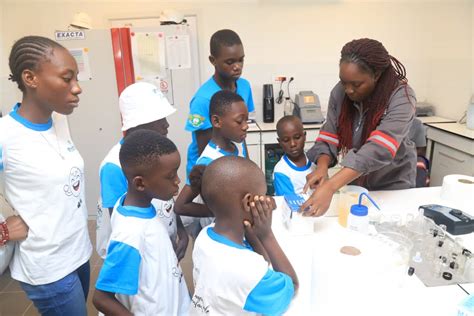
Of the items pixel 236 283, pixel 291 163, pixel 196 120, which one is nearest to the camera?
pixel 236 283

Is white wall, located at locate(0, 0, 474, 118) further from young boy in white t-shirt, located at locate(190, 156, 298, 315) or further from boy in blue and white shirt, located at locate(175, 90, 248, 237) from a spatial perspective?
young boy in white t-shirt, located at locate(190, 156, 298, 315)

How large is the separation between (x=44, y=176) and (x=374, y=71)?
1.24 meters

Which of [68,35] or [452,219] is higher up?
[68,35]

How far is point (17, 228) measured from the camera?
101 cm

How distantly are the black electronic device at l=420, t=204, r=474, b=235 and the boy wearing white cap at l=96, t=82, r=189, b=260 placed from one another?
3.14 feet

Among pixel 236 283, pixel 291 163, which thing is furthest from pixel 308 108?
pixel 236 283

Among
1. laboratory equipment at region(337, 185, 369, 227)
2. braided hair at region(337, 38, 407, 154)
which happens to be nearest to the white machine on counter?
braided hair at region(337, 38, 407, 154)

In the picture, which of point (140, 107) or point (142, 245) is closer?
point (142, 245)

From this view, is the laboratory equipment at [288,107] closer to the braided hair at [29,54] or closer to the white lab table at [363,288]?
the white lab table at [363,288]

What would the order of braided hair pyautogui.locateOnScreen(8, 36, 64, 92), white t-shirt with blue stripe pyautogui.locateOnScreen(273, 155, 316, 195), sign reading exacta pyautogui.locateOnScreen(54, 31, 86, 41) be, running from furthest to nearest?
sign reading exacta pyautogui.locateOnScreen(54, 31, 86, 41) → white t-shirt with blue stripe pyautogui.locateOnScreen(273, 155, 316, 195) → braided hair pyautogui.locateOnScreen(8, 36, 64, 92)

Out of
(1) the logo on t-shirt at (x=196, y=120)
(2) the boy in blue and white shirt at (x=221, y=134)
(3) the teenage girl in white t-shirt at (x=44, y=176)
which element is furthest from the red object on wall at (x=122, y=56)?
(3) the teenage girl in white t-shirt at (x=44, y=176)

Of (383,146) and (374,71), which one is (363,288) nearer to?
(383,146)

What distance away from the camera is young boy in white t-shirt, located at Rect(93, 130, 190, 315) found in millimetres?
885

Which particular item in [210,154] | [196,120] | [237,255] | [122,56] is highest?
[122,56]
